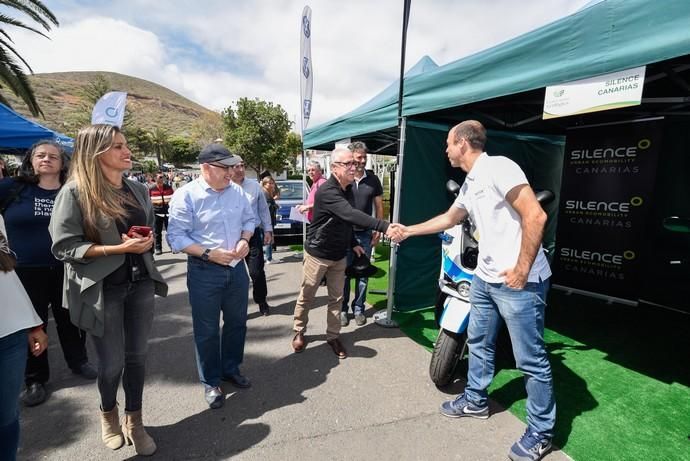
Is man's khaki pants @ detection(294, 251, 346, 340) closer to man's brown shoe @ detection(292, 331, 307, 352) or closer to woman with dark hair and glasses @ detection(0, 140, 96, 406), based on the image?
man's brown shoe @ detection(292, 331, 307, 352)

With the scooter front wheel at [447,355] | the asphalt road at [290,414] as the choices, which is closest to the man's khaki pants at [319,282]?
the asphalt road at [290,414]

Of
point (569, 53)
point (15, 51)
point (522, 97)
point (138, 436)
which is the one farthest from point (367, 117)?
point (15, 51)

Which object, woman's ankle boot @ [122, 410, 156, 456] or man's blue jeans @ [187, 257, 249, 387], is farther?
man's blue jeans @ [187, 257, 249, 387]

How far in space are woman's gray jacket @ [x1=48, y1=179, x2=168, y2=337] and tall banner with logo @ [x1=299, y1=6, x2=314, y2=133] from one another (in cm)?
540

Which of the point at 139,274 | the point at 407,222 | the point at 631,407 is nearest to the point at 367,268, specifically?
the point at 407,222

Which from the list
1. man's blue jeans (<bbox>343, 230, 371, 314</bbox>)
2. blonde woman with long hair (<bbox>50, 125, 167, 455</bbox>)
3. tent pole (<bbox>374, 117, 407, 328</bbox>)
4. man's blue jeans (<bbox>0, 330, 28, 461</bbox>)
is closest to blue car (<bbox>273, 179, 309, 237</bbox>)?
man's blue jeans (<bbox>343, 230, 371, 314</bbox>)

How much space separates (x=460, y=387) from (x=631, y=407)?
1.23m

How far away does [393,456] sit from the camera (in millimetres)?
2178

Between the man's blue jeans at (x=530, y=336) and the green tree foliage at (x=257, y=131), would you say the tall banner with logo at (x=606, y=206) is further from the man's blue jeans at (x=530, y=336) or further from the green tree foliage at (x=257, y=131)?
the green tree foliage at (x=257, y=131)

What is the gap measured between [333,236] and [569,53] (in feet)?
7.02

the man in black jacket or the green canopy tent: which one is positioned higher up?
the green canopy tent

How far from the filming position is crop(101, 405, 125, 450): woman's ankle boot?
218 cm

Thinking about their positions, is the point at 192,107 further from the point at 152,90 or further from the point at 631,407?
the point at 631,407

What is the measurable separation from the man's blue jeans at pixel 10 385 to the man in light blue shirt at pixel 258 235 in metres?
2.67
